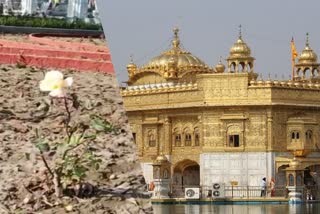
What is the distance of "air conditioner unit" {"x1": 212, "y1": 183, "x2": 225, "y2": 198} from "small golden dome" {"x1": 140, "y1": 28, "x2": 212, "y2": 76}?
710 centimetres

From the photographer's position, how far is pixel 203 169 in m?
28.4

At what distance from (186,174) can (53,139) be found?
2849 cm

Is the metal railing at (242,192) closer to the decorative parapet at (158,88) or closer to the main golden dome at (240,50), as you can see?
the decorative parapet at (158,88)

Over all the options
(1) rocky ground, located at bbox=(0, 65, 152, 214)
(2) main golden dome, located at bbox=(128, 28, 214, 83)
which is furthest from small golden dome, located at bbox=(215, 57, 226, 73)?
(1) rocky ground, located at bbox=(0, 65, 152, 214)

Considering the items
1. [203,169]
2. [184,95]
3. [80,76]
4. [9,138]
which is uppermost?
[184,95]

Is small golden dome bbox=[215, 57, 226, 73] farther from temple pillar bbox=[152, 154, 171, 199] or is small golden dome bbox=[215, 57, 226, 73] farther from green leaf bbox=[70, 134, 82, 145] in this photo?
green leaf bbox=[70, 134, 82, 145]

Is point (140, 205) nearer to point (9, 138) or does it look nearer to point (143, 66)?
point (9, 138)

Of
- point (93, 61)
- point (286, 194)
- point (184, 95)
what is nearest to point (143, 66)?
point (184, 95)

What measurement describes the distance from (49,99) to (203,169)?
2587 cm

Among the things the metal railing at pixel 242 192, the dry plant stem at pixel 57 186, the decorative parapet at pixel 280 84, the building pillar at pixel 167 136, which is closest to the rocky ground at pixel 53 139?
the dry plant stem at pixel 57 186

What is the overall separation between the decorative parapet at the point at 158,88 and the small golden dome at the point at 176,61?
92cm

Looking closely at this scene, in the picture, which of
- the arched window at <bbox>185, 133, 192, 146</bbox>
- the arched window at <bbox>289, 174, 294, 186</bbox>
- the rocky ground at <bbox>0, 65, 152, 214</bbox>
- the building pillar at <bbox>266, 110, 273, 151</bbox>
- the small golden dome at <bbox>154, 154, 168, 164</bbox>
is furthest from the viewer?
the arched window at <bbox>185, 133, 192, 146</bbox>

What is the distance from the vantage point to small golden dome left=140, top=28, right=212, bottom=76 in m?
32.9

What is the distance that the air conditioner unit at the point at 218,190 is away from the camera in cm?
2564
